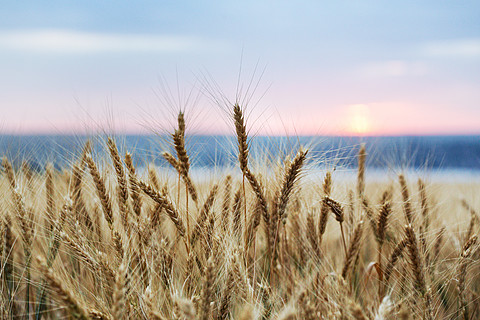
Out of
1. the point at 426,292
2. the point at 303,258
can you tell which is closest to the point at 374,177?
the point at 303,258

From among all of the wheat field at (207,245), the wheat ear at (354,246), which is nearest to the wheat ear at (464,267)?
the wheat field at (207,245)

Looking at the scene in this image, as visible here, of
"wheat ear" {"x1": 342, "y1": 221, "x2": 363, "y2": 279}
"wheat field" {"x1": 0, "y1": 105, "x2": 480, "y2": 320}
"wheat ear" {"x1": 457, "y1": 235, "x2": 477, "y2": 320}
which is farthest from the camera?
"wheat ear" {"x1": 342, "y1": 221, "x2": 363, "y2": 279}

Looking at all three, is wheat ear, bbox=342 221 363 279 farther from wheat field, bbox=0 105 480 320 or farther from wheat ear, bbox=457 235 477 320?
wheat ear, bbox=457 235 477 320

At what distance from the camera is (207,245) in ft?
6.30

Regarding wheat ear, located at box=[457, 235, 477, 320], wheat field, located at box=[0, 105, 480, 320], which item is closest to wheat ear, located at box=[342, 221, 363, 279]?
wheat field, located at box=[0, 105, 480, 320]

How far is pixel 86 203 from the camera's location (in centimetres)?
265

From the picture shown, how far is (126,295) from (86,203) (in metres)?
1.28

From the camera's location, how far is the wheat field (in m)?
1.66

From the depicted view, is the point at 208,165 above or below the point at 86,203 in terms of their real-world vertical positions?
above

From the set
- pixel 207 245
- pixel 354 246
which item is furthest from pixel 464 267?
pixel 207 245

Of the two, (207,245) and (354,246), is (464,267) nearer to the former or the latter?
(354,246)

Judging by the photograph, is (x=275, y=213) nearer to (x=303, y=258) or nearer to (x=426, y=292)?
(x=303, y=258)

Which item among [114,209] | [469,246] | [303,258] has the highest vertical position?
[114,209]

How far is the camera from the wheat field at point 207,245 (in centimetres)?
166
